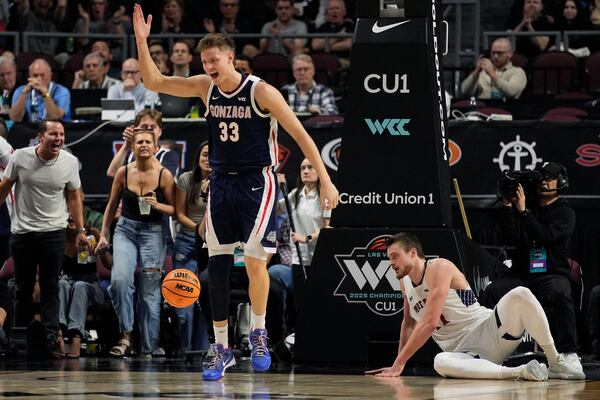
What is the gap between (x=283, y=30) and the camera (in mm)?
16266

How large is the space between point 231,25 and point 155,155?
19.2 ft

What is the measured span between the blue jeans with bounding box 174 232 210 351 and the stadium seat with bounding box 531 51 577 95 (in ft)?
17.3

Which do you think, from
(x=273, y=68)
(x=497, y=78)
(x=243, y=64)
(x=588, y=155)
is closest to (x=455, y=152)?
(x=588, y=155)

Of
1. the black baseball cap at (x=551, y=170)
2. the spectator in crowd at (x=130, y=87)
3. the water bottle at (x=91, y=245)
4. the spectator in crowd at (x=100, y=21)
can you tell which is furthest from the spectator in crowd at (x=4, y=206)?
the spectator in crowd at (x=100, y=21)

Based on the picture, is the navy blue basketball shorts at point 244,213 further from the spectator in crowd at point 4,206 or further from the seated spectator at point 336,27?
the seated spectator at point 336,27

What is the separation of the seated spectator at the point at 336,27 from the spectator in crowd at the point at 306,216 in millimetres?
5037

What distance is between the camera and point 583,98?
43.7 feet

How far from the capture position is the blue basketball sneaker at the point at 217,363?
24.5ft

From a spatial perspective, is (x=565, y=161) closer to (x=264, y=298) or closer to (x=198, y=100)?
(x=198, y=100)

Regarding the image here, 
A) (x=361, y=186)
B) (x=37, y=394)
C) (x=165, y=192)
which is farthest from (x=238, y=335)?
(x=37, y=394)

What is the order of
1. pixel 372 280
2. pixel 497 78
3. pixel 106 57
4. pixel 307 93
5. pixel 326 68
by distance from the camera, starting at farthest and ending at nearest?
pixel 106 57
pixel 326 68
pixel 497 78
pixel 307 93
pixel 372 280

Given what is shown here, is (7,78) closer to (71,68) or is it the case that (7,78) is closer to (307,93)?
(71,68)

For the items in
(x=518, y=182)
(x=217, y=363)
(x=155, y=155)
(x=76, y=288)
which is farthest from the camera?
(x=155, y=155)

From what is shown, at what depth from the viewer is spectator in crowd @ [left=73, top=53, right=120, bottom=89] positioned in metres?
13.7
